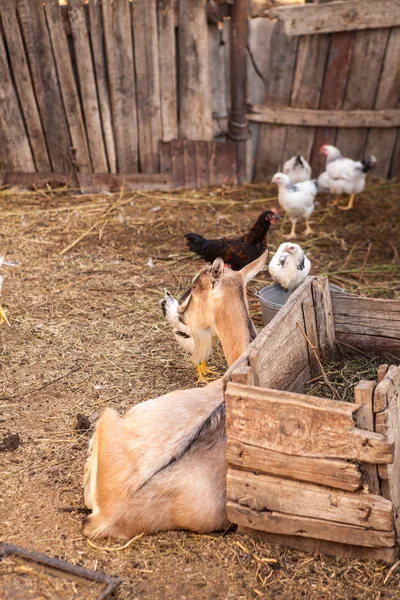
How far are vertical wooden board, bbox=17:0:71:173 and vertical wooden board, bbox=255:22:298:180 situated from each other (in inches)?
96.9

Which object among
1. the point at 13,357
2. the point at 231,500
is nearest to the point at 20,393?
the point at 13,357

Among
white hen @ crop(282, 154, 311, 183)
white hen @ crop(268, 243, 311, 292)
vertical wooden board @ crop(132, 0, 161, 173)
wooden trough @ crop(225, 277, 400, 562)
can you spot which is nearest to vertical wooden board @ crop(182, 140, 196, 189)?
vertical wooden board @ crop(132, 0, 161, 173)

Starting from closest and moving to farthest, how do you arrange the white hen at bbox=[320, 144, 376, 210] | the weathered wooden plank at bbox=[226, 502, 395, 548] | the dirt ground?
the weathered wooden plank at bbox=[226, 502, 395, 548], the dirt ground, the white hen at bbox=[320, 144, 376, 210]

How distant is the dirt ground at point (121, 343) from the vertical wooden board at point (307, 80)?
0.79 m

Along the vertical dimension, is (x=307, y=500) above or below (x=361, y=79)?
above

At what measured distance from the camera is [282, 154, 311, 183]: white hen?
8.04m

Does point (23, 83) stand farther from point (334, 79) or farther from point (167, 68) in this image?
point (334, 79)

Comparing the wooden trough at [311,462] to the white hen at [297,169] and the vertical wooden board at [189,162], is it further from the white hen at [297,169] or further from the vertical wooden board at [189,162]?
the vertical wooden board at [189,162]

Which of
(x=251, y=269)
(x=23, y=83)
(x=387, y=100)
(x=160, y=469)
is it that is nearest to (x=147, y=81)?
(x=23, y=83)

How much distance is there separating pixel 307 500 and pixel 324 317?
120 centimetres

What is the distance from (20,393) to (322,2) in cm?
603

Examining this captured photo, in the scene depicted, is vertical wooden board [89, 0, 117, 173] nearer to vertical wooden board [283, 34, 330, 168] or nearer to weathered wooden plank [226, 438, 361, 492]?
vertical wooden board [283, 34, 330, 168]

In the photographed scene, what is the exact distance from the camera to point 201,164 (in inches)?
340

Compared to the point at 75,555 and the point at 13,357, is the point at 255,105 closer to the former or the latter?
the point at 13,357
